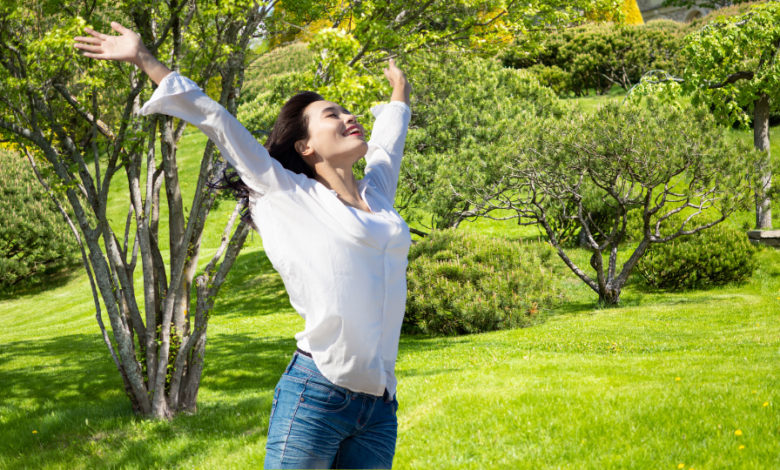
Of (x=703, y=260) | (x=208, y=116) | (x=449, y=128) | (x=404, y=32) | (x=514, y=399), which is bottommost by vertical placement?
(x=703, y=260)

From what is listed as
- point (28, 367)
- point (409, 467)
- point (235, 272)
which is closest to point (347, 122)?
point (409, 467)

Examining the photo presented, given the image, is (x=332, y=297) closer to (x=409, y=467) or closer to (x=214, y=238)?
(x=409, y=467)

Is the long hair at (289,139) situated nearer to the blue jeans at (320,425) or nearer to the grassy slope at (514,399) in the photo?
the blue jeans at (320,425)

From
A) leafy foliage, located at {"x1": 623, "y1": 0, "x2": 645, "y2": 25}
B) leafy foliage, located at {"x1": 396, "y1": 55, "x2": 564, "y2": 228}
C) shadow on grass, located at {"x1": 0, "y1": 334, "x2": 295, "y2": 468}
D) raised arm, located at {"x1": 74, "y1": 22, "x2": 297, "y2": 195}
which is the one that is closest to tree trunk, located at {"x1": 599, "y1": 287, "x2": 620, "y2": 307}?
leafy foliage, located at {"x1": 396, "y1": 55, "x2": 564, "y2": 228}

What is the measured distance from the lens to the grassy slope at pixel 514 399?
4.39 meters

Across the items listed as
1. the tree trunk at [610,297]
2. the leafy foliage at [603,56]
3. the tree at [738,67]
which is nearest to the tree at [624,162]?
the tree trunk at [610,297]

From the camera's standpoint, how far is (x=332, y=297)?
179 cm

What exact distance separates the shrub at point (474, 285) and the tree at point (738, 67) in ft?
21.7

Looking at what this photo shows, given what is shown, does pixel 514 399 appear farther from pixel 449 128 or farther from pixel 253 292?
pixel 253 292

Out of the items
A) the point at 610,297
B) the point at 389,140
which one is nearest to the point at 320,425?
the point at 389,140

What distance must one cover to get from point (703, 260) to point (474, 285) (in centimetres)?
682

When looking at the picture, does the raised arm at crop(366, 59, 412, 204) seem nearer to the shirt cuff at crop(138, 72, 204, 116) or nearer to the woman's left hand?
the woman's left hand

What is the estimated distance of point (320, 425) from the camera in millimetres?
1831

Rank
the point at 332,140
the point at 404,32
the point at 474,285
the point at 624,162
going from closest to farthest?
1. the point at 332,140
2. the point at 404,32
3. the point at 474,285
4. the point at 624,162
